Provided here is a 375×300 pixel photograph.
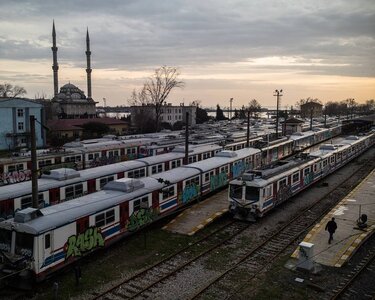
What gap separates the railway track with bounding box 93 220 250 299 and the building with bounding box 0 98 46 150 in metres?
40.9

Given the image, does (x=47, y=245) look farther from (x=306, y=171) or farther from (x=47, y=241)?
(x=306, y=171)

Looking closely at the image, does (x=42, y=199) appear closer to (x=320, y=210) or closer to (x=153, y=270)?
(x=153, y=270)

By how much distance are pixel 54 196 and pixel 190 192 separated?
7.99 metres

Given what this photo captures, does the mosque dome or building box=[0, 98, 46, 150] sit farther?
the mosque dome

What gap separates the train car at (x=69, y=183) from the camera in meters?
18.3

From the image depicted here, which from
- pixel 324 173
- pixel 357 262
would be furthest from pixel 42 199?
pixel 324 173

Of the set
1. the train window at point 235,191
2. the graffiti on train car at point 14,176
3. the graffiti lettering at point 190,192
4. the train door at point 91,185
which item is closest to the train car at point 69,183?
the train door at point 91,185

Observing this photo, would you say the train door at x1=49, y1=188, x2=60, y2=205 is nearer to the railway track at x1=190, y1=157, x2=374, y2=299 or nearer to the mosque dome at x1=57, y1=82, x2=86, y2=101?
the railway track at x1=190, y1=157, x2=374, y2=299

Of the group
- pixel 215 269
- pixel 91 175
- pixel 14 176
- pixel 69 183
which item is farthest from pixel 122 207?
pixel 14 176

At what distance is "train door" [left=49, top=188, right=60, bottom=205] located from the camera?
20.0 meters

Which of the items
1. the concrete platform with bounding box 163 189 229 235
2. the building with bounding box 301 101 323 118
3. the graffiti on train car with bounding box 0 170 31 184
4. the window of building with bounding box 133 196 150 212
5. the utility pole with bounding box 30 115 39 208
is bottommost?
the concrete platform with bounding box 163 189 229 235

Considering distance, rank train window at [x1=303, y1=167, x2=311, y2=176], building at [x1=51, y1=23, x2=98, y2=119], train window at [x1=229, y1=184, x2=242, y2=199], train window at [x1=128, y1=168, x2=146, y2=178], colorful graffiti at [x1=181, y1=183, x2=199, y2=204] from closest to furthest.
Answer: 1. train window at [x1=229, y1=184, x2=242, y2=199]
2. colorful graffiti at [x1=181, y1=183, x2=199, y2=204]
3. train window at [x1=128, y1=168, x2=146, y2=178]
4. train window at [x1=303, y1=167, x2=311, y2=176]
5. building at [x1=51, y1=23, x2=98, y2=119]

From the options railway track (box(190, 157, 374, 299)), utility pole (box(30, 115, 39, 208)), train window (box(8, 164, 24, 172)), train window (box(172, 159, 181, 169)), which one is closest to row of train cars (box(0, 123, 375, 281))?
utility pole (box(30, 115, 39, 208))

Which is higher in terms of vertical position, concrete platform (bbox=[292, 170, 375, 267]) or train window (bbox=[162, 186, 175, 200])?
train window (bbox=[162, 186, 175, 200])
